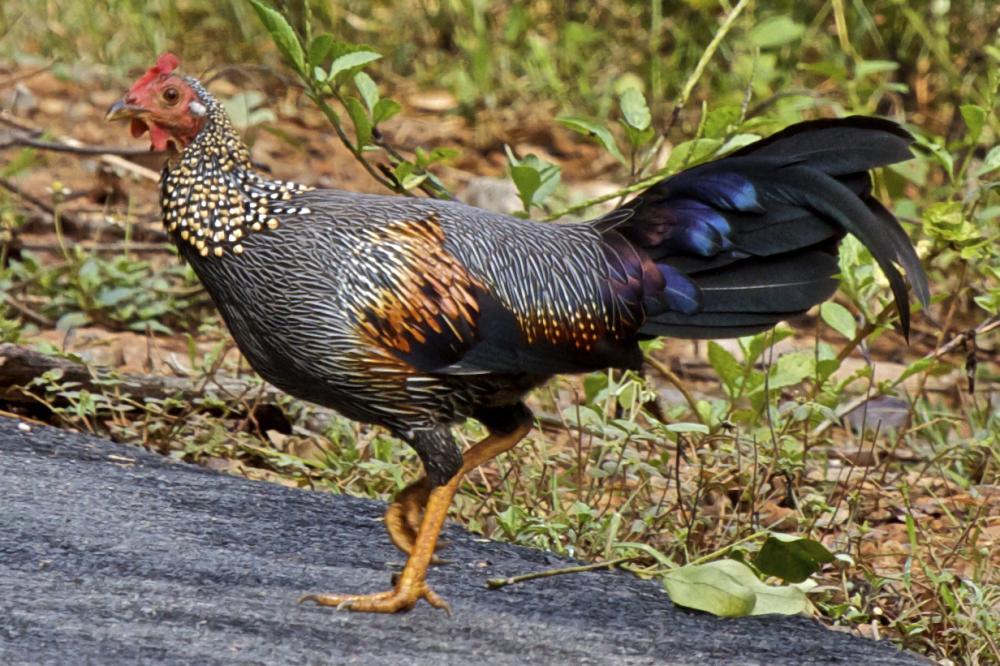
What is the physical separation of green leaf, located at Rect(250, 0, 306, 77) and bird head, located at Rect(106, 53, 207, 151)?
Answer: 58 centimetres

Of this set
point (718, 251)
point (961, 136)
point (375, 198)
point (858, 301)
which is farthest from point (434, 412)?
A: point (961, 136)

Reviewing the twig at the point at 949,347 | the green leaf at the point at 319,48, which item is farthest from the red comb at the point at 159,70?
the twig at the point at 949,347

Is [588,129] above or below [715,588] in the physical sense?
above

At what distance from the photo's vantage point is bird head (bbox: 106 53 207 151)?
11.7 ft

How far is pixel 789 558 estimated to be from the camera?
3.64 metres

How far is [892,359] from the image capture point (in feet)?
22.1

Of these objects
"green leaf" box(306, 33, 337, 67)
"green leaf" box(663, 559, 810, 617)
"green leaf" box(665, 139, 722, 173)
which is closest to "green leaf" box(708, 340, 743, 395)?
"green leaf" box(665, 139, 722, 173)

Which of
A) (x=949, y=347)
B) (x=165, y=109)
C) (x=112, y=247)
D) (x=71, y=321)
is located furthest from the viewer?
(x=112, y=247)

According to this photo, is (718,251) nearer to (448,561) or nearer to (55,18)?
(448,561)

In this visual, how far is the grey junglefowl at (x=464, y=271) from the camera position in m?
3.39

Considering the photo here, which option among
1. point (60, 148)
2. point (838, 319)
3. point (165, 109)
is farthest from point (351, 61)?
point (60, 148)

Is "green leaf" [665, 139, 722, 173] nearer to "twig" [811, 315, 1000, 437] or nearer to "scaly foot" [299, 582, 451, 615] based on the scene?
"twig" [811, 315, 1000, 437]

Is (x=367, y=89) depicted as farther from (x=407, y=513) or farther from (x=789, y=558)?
(x=789, y=558)

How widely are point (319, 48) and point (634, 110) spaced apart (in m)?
0.96
